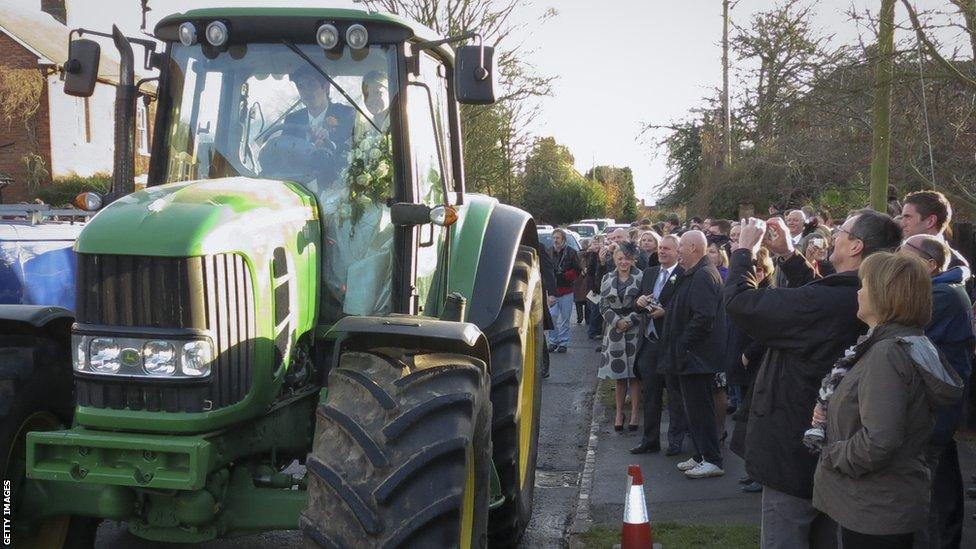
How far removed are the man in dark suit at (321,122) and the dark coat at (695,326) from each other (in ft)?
13.4

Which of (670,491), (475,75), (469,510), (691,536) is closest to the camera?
(469,510)

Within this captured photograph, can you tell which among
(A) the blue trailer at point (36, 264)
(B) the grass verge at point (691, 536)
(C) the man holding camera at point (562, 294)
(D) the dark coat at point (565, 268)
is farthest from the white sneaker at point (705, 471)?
(D) the dark coat at point (565, 268)

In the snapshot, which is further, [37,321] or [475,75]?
[475,75]

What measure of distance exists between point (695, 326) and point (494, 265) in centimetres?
291

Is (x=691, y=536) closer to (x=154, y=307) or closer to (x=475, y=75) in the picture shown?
(x=475, y=75)

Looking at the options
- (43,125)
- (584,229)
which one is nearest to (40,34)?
(43,125)

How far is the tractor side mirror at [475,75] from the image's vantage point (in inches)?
195

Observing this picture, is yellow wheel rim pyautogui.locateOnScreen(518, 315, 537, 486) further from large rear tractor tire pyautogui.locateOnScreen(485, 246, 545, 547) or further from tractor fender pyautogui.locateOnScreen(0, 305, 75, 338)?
tractor fender pyautogui.locateOnScreen(0, 305, 75, 338)

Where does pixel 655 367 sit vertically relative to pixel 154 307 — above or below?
below

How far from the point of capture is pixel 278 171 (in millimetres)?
5016

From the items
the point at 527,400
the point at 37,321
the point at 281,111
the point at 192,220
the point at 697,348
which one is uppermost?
the point at 281,111

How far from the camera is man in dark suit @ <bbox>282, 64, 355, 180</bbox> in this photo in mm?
5020

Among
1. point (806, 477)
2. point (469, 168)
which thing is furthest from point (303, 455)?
point (469, 168)

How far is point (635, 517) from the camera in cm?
546
